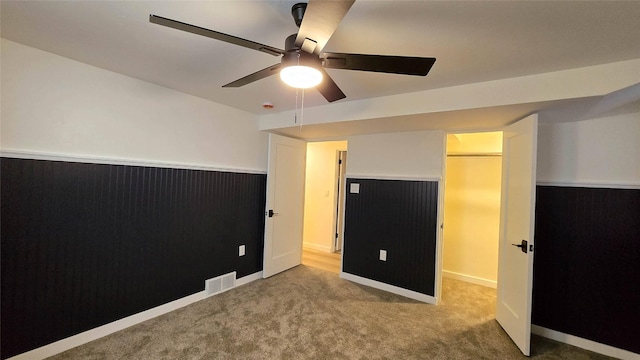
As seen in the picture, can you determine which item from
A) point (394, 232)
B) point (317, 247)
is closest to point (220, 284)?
point (394, 232)

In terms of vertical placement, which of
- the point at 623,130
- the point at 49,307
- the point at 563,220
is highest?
the point at 623,130

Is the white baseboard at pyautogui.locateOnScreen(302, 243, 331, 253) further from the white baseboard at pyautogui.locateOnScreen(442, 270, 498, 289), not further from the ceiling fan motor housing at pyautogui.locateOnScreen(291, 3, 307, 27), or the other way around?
the ceiling fan motor housing at pyautogui.locateOnScreen(291, 3, 307, 27)

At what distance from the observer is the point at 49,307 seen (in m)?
1.91

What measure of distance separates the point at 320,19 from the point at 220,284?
9.79 ft

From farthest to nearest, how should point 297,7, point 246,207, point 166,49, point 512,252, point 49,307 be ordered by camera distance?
point 246,207 < point 512,252 < point 49,307 < point 166,49 < point 297,7

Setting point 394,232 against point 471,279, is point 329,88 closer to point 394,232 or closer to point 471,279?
point 394,232

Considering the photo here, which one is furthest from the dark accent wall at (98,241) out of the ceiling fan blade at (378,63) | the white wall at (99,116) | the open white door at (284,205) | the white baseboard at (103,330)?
the ceiling fan blade at (378,63)

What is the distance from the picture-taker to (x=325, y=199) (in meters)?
5.21

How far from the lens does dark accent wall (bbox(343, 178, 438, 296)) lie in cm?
305

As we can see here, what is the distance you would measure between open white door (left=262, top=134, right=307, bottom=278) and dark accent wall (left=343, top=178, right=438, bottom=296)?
0.82 m

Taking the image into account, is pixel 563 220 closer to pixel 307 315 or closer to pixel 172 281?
pixel 307 315

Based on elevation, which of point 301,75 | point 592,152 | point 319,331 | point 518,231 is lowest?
point 319,331

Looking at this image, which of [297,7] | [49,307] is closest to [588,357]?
[297,7]

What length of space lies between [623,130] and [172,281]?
171 inches
